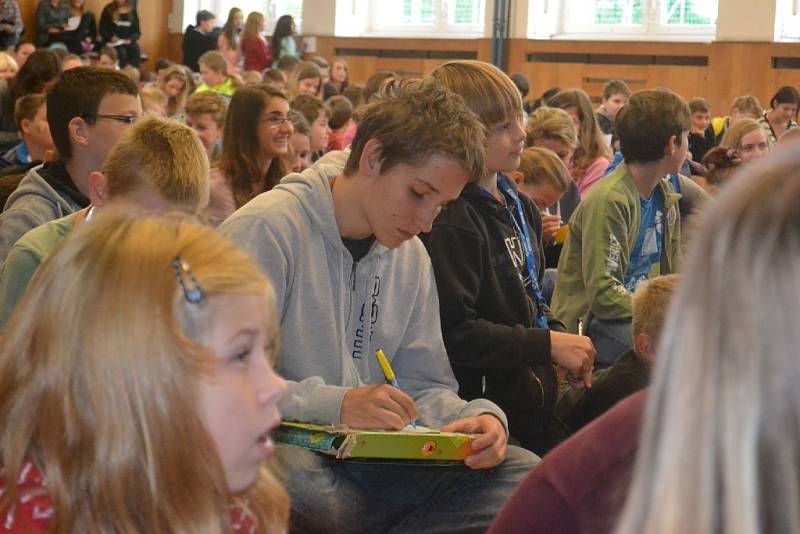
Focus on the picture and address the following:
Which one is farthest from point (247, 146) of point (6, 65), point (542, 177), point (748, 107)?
point (748, 107)

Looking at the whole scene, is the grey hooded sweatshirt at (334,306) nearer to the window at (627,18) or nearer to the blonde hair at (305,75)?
the blonde hair at (305,75)

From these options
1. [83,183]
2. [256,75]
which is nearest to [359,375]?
[83,183]

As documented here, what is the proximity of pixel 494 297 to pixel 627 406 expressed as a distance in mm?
1810

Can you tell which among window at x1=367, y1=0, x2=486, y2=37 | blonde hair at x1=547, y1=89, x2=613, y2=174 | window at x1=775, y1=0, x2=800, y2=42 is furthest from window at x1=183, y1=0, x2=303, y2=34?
blonde hair at x1=547, y1=89, x2=613, y2=174

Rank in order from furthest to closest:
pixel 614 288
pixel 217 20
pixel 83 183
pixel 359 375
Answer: pixel 217 20 < pixel 614 288 < pixel 83 183 < pixel 359 375

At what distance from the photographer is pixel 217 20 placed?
15898mm

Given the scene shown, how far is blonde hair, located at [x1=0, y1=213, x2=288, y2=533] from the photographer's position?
4.35 feet

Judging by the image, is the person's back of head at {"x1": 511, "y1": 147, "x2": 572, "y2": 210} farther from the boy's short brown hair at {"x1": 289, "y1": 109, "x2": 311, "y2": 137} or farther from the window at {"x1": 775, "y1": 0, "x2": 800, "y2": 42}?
the window at {"x1": 775, "y1": 0, "x2": 800, "y2": 42}

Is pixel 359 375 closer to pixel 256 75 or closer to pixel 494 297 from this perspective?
pixel 494 297

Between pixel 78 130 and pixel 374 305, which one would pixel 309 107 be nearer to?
pixel 78 130

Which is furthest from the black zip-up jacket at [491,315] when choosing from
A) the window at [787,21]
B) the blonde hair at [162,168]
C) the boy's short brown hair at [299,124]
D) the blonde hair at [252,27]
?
the blonde hair at [252,27]

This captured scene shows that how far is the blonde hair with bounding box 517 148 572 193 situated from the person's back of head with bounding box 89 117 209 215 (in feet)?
7.04

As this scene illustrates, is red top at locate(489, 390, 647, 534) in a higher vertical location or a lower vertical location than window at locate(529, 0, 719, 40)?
lower

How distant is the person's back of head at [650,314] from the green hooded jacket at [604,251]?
57 centimetres
